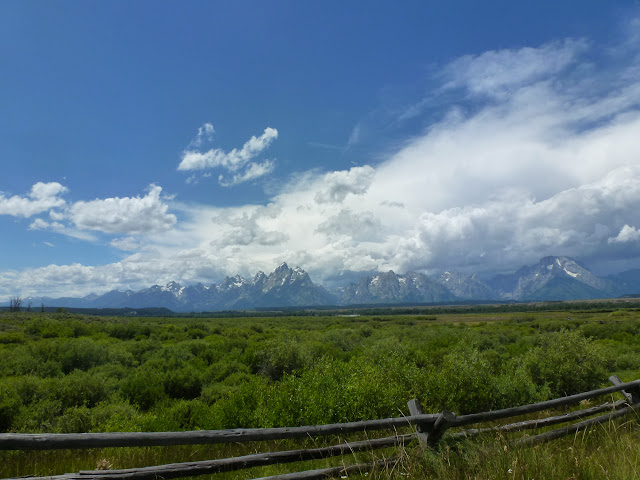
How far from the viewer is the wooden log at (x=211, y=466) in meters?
4.02

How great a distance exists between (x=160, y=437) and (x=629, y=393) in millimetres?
12030

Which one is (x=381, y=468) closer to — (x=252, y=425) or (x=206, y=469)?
(x=206, y=469)

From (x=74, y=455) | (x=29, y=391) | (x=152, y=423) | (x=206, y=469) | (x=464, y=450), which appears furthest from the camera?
(x=29, y=391)

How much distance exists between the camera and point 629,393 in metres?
9.38

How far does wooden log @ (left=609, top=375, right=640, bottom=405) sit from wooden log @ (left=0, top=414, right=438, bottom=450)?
21.9 ft

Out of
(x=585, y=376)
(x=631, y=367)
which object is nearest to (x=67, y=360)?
(x=585, y=376)

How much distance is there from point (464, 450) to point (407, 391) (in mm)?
8956

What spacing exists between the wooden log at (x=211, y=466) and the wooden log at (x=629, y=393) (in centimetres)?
658

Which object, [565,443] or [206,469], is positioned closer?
[206,469]

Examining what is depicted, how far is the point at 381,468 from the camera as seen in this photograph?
4.75 m

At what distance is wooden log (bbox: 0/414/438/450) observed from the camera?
3.80m

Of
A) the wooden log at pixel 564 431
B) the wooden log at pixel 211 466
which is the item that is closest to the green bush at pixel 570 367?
the wooden log at pixel 564 431

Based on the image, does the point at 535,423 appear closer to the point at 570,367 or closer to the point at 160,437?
the point at 160,437

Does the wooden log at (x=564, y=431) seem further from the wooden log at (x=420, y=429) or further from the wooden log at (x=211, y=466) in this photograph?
the wooden log at (x=211, y=466)
